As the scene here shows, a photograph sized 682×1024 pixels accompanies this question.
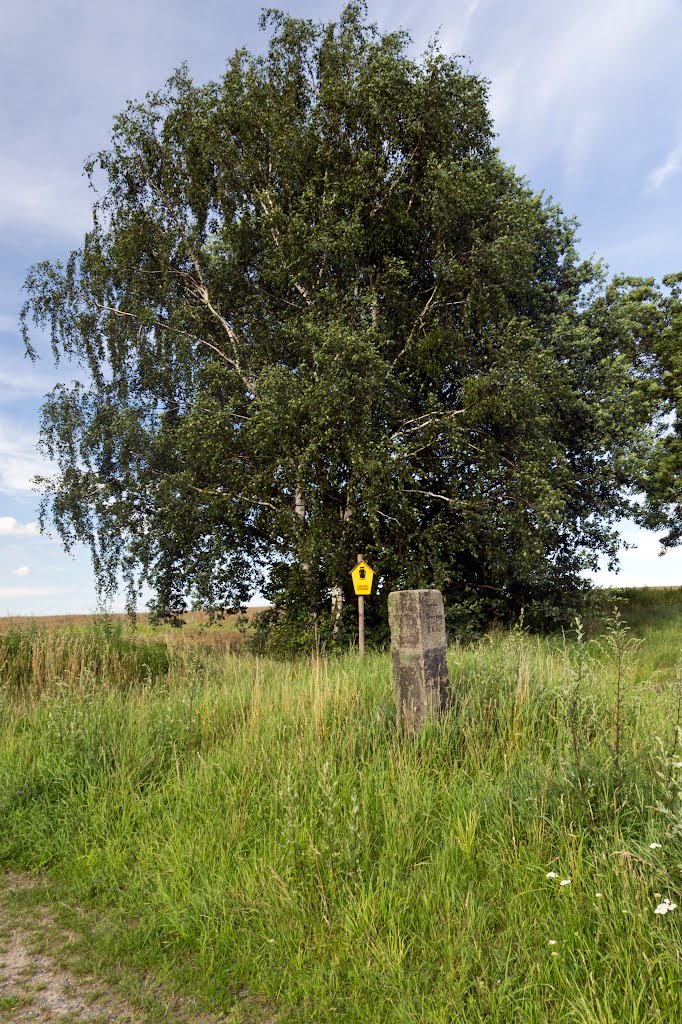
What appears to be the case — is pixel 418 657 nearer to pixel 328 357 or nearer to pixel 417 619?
pixel 417 619

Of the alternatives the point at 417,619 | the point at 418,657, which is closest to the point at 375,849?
the point at 418,657

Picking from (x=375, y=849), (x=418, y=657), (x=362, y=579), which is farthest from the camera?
(x=362, y=579)

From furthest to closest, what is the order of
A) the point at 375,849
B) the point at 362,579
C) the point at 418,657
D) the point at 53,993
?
the point at 362,579, the point at 418,657, the point at 375,849, the point at 53,993

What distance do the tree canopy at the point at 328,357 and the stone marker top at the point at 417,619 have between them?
340 inches

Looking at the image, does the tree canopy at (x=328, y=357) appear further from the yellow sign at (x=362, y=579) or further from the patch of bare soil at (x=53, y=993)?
the patch of bare soil at (x=53, y=993)

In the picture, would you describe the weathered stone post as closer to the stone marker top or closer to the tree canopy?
the stone marker top

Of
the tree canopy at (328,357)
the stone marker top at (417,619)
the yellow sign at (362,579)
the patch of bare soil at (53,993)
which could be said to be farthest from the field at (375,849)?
the tree canopy at (328,357)

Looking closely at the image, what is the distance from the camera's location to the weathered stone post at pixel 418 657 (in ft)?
19.2

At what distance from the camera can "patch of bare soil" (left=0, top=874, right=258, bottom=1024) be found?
3.80 meters

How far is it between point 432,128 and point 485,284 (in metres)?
4.31

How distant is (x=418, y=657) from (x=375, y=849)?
1713 millimetres

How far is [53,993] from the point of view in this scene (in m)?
4.05

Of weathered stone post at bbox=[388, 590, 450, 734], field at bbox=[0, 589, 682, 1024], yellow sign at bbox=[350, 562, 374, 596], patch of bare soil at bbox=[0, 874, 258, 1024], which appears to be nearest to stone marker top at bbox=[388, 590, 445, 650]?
weathered stone post at bbox=[388, 590, 450, 734]

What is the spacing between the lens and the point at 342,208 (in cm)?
1789
